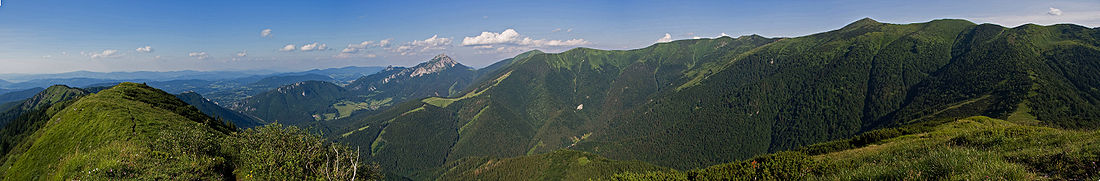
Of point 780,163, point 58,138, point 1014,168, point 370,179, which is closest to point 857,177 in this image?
point 1014,168

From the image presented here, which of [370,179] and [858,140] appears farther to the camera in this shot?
[858,140]

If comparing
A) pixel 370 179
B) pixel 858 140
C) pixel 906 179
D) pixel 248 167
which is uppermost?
pixel 906 179

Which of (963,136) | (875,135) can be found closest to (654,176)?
(963,136)

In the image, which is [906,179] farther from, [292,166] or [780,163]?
[292,166]

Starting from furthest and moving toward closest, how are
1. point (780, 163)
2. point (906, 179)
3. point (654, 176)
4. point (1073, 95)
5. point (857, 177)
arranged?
point (1073, 95) < point (654, 176) < point (780, 163) < point (857, 177) < point (906, 179)

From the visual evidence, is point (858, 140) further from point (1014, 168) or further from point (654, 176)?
point (1014, 168)

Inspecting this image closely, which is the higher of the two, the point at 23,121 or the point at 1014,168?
the point at 1014,168

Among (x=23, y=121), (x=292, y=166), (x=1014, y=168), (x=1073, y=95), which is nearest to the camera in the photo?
(x=1014, y=168)
